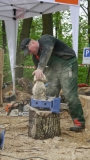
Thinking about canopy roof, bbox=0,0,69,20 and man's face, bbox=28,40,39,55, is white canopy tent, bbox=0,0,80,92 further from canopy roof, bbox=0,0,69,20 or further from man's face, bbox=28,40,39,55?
man's face, bbox=28,40,39,55

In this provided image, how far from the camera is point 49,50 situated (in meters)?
5.06

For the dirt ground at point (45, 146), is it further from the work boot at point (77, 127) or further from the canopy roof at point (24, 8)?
the canopy roof at point (24, 8)

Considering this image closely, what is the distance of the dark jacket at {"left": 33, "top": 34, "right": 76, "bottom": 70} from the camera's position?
16.4 ft

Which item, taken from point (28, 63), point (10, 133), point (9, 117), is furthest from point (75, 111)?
point (28, 63)

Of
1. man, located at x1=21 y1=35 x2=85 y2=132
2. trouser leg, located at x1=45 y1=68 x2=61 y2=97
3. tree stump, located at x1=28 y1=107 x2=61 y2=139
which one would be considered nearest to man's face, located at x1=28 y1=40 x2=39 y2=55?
man, located at x1=21 y1=35 x2=85 y2=132

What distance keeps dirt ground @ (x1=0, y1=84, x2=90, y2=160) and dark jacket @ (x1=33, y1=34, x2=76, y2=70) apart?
113cm

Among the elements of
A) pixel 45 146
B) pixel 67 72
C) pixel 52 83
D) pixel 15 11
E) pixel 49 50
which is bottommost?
pixel 45 146

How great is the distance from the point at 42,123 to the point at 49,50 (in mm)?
1131

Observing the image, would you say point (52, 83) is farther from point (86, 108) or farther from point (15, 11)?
point (15, 11)

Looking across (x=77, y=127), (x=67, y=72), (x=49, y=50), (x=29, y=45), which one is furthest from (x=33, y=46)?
(x=77, y=127)

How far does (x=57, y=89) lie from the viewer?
579cm

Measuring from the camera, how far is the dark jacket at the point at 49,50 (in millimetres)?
5012

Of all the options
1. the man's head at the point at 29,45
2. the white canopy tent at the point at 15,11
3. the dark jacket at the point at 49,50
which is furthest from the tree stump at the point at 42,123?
the white canopy tent at the point at 15,11

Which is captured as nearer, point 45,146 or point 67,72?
point 45,146
